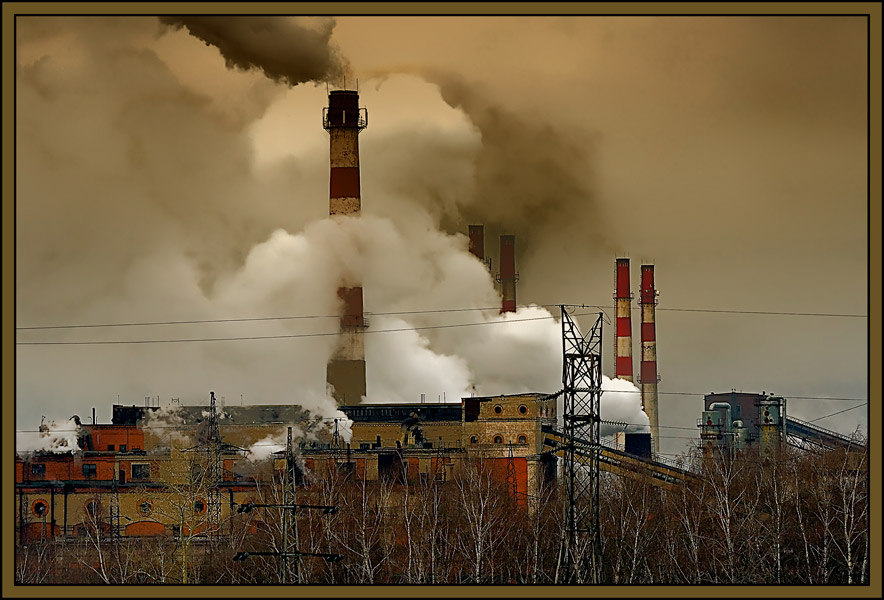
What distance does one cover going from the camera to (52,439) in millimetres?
36031

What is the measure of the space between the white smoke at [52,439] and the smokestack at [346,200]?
7366 millimetres

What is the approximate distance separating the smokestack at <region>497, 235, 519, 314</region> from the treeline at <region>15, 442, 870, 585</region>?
10799 mm

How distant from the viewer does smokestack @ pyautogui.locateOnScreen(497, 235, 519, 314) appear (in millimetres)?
40281

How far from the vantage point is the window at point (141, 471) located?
35125 mm

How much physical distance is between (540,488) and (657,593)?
2220 centimetres

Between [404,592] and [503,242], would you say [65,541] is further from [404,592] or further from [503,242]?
[404,592]

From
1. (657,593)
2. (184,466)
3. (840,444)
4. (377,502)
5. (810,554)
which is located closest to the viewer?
(657,593)

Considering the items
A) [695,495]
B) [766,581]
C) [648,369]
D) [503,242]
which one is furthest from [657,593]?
[648,369]

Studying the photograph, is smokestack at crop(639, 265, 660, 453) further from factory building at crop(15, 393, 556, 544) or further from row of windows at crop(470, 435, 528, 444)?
row of windows at crop(470, 435, 528, 444)

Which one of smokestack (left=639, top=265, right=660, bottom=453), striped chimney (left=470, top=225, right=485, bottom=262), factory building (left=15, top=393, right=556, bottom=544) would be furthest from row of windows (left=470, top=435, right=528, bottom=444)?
smokestack (left=639, top=265, right=660, bottom=453)

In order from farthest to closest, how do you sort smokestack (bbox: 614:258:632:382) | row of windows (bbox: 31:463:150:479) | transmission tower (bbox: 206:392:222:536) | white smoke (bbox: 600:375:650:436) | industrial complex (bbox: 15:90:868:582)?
smokestack (bbox: 614:258:632:382) < white smoke (bbox: 600:375:650:436) < row of windows (bbox: 31:463:150:479) < industrial complex (bbox: 15:90:868:582) < transmission tower (bbox: 206:392:222:536)

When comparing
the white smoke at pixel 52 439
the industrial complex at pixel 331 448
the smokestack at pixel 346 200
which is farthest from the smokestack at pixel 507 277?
the white smoke at pixel 52 439

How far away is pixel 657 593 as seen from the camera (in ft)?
32.0

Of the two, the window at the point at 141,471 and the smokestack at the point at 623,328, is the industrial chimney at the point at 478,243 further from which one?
the window at the point at 141,471
